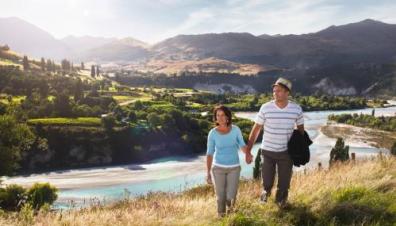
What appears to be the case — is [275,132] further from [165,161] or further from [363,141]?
[363,141]

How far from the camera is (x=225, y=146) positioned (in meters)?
9.35

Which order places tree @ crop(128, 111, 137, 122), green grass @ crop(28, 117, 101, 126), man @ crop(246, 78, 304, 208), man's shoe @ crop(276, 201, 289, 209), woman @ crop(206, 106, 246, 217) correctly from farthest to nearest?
tree @ crop(128, 111, 137, 122) → green grass @ crop(28, 117, 101, 126) → man @ crop(246, 78, 304, 208) → woman @ crop(206, 106, 246, 217) → man's shoe @ crop(276, 201, 289, 209)

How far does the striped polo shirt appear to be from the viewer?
376 inches

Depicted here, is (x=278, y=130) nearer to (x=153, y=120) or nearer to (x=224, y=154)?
(x=224, y=154)

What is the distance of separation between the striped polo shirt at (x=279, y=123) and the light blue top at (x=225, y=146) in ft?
2.08

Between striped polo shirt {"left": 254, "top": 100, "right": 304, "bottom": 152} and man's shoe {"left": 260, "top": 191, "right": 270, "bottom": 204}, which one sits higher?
striped polo shirt {"left": 254, "top": 100, "right": 304, "bottom": 152}

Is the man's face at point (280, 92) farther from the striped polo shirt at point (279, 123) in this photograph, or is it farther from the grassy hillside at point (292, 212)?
the grassy hillside at point (292, 212)

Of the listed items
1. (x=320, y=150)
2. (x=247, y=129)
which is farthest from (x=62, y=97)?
(x=320, y=150)

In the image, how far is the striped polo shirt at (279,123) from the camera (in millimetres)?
9562

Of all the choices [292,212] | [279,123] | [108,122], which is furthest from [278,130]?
→ [108,122]

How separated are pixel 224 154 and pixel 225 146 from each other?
0.53 ft

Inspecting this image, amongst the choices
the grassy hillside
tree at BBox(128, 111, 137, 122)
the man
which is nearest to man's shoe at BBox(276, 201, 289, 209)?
the grassy hillside

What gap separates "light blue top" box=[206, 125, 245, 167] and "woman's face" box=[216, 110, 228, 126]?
0.23 meters

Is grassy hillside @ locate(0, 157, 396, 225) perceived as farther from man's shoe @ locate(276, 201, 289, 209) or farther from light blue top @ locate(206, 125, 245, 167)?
light blue top @ locate(206, 125, 245, 167)
